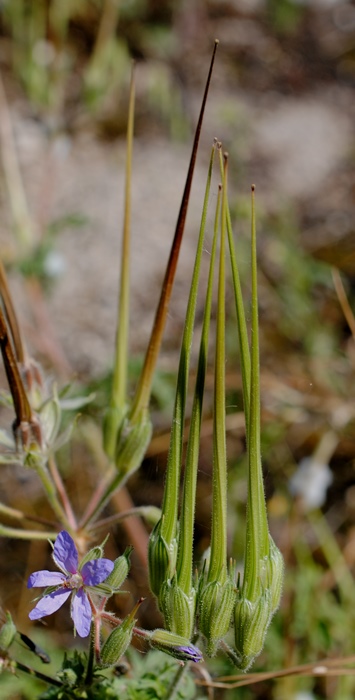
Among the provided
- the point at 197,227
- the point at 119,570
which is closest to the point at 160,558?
the point at 119,570

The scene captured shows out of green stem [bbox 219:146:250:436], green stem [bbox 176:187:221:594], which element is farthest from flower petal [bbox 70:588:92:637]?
green stem [bbox 219:146:250:436]

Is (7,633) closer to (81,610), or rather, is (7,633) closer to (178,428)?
(81,610)

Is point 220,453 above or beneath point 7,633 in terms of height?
above

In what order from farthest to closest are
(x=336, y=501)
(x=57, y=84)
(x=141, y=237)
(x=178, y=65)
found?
1. (x=178, y=65)
2. (x=141, y=237)
3. (x=57, y=84)
4. (x=336, y=501)

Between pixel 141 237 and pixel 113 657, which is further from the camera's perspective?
pixel 141 237

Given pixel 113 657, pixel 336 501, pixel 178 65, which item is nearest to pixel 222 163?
pixel 113 657

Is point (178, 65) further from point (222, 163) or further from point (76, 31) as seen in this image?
point (222, 163)
